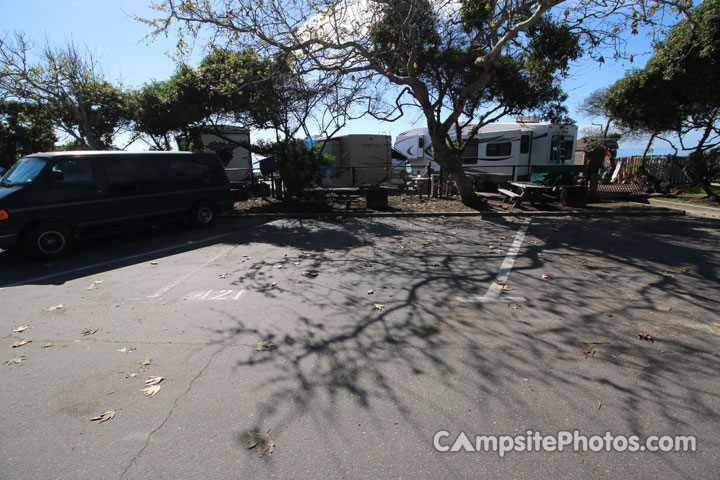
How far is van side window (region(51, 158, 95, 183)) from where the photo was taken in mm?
7316

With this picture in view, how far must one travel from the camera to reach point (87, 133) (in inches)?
609

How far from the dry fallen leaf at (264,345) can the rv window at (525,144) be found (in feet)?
63.1

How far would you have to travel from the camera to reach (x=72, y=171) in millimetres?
7547

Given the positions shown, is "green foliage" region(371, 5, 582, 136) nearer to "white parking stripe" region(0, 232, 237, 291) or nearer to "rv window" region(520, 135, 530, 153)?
"rv window" region(520, 135, 530, 153)

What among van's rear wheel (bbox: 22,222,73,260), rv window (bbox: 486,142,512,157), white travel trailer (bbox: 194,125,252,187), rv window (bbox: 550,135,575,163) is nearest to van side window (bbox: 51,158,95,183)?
van's rear wheel (bbox: 22,222,73,260)

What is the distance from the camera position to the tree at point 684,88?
9992 mm

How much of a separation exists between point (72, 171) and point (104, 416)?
6896mm

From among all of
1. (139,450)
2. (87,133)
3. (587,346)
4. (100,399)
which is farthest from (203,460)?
(87,133)

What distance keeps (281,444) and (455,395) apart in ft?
4.65

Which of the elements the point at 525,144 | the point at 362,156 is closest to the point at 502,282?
the point at 362,156

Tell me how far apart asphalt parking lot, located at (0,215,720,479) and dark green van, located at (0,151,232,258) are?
74 cm

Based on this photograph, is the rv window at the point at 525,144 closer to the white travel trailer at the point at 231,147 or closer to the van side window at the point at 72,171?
the white travel trailer at the point at 231,147

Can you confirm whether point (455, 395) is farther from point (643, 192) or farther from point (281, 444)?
point (643, 192)

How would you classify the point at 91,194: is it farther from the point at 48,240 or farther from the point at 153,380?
the point at 153,380
